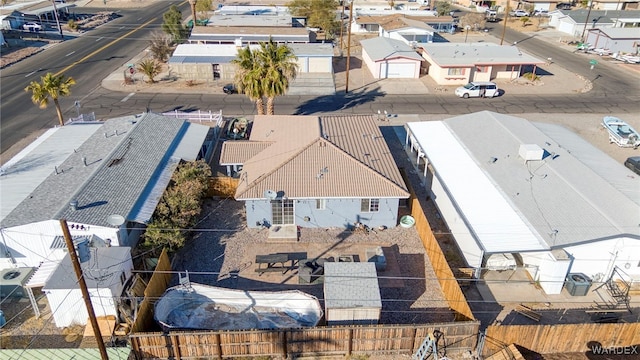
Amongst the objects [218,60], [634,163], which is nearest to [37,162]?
[218,60]

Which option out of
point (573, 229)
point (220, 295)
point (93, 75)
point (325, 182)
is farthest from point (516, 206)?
point (93, 75)

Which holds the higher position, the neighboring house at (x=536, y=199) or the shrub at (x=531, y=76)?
the neighboring house at (x=536, y=199)

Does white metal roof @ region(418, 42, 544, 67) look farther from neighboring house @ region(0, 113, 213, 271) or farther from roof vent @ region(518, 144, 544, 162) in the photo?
neighboring house @ region(0, 113, 213, 271)

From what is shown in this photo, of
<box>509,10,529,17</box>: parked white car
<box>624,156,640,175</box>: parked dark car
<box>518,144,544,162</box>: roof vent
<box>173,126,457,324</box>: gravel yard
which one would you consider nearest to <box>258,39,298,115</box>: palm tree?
<box>173,126,457,324</box>: gravel yard

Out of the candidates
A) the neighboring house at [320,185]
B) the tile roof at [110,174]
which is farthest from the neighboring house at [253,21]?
the neighboring house at [320,185]

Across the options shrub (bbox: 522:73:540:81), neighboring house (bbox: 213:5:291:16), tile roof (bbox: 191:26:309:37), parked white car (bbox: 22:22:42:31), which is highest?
tile roof (bbox: 191:26:309:37)

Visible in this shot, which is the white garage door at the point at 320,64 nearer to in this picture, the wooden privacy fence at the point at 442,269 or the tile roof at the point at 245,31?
the tile roof at the point at 245,31
